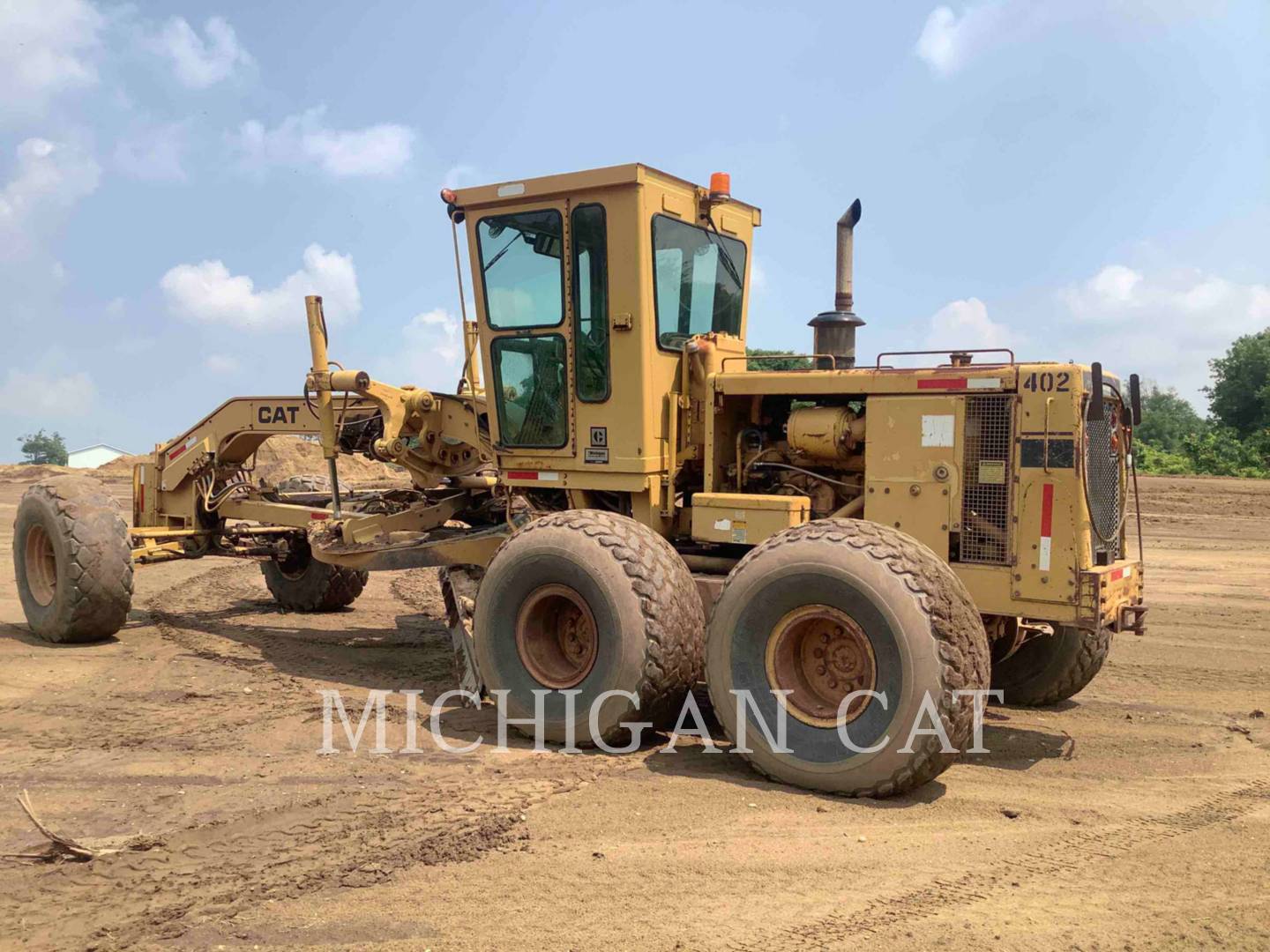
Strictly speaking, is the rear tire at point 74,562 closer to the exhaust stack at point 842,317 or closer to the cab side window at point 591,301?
the cab side window at point 591,301

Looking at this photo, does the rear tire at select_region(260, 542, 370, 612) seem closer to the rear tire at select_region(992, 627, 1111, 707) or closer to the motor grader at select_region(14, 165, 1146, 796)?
the motor grader at select_region(14, 165, 1146, 796)

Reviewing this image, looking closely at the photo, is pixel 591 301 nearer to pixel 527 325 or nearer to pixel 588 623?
pixel 527 325

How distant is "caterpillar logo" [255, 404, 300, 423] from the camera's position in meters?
8.80

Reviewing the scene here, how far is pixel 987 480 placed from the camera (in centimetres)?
564

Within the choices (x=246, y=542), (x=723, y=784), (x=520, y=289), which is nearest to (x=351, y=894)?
(x=723, y=784)

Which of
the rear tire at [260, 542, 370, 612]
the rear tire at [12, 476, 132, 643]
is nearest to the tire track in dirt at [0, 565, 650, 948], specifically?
the rear tire at [12, 476, 132, 643]

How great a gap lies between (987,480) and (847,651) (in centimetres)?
123

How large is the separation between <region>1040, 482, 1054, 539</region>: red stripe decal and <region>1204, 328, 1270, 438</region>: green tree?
26692 millimetres

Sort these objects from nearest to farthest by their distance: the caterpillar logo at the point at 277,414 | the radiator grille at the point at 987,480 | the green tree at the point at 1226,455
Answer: the radiator grille at the point at 987,480, the caterpillar logo at the point at 277,414, the green tree at the point at 1226,455

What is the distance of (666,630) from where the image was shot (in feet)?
18.4

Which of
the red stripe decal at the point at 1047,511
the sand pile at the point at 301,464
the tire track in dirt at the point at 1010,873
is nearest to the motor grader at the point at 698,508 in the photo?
the red stripe decal at the point at 1047,511

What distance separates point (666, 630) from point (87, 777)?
2.93 m

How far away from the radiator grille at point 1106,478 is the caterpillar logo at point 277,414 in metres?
6.03

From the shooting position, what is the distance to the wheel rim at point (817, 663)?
16.8 ft
